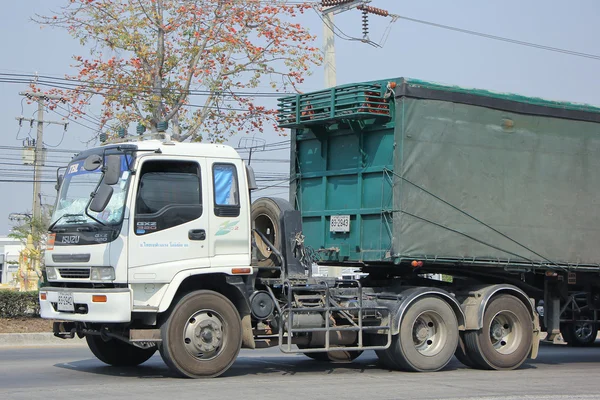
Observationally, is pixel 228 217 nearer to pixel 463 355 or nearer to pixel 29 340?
pixel 463 355

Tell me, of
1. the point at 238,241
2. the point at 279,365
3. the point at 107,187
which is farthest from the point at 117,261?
the point at 279,365

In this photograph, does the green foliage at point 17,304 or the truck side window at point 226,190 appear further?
the green foliage at point 17,304

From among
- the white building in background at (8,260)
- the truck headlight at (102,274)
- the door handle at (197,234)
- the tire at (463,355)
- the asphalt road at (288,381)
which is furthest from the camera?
the white building in background at (8,260)

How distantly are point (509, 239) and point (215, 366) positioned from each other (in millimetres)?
4850

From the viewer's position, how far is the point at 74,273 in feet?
34.9

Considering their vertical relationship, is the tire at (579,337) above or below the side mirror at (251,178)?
below

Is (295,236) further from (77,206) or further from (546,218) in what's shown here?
(546,218)

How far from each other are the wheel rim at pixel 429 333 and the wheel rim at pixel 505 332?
0.94 metres

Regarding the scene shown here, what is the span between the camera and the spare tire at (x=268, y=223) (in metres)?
12.0

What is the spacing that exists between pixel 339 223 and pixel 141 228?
11.2ft

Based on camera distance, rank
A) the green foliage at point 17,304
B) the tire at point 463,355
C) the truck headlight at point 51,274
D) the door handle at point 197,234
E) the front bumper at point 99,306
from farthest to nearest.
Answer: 1. the green foliage at point 17,304
2. the tire at point 463,355
3. the truck headlight at point 51,274
4. the door handle at point 197,234
5. the front bumper at point 99,306

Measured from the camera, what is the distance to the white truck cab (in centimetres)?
1027

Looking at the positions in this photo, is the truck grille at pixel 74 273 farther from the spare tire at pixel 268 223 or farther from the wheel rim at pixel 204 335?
the spare tire at pixel 268 223

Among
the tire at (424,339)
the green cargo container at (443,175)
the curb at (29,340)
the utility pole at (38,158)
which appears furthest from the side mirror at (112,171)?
the utility pole at (38,158)
